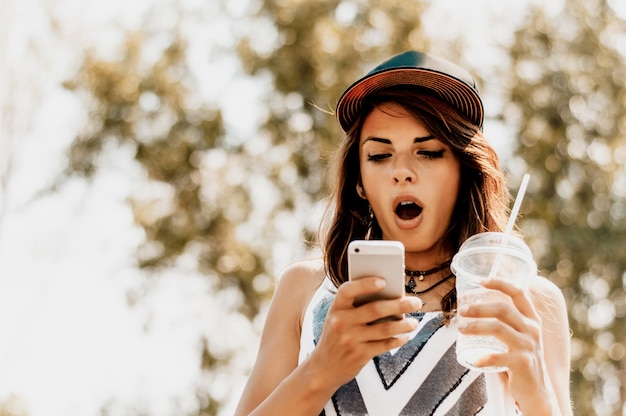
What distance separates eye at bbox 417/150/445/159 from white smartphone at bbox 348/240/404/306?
2.69 feet

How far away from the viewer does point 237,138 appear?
15641mm

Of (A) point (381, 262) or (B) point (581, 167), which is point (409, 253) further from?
(B) point (581, 167)

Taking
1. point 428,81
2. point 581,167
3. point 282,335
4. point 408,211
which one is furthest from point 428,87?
point 581,167

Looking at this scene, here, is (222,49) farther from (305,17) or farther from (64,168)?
(64,168)

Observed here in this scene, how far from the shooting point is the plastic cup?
225 centimetres

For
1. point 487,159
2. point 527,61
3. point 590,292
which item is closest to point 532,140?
point 527,61

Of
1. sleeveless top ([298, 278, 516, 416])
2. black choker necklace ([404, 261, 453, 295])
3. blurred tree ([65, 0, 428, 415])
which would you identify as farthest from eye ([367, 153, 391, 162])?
blurred tree ([65, 0, 428, 415])

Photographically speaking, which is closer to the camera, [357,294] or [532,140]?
[357,294]

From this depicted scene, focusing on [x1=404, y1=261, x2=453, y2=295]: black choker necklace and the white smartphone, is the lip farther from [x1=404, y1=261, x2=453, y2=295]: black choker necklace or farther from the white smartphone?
the white smartphone

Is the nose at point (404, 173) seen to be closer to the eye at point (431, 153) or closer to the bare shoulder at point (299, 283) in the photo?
the eye at point (431, 153)

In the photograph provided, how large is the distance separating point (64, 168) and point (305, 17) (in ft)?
16.4

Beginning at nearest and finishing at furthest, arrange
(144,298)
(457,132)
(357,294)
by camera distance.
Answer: (357,294)
(457,132)
(144,298)

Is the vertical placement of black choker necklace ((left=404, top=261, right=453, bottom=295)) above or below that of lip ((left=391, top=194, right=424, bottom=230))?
below

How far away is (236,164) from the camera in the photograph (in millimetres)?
15625
